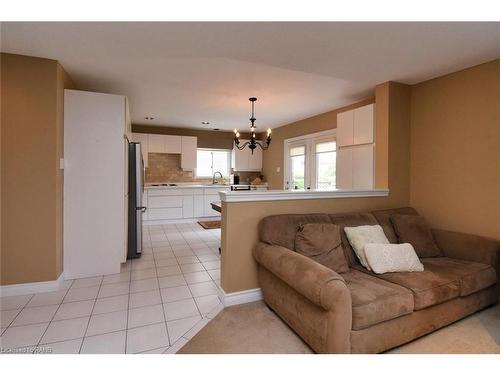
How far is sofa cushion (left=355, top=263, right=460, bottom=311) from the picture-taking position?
75.4 inches

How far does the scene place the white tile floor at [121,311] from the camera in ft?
6.23

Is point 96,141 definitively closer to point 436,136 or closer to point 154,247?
point 154,247

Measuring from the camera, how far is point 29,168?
2686mm

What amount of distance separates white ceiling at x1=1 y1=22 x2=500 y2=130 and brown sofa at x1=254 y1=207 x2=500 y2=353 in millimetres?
1578

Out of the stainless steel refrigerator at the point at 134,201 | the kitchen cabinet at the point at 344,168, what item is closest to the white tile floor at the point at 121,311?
the stainless steel refrigerator at the point at 134,201

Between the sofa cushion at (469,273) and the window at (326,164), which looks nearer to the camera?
the sofa cushion at (469,273)

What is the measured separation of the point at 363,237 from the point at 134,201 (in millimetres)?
3119

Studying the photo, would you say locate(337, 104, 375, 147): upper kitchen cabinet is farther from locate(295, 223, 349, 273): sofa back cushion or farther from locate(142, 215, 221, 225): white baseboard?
locate(142, 215, 221, 225): white baseboard

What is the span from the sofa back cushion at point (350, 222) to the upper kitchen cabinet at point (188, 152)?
193 inches

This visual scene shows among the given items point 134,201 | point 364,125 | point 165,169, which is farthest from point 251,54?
point 165,169

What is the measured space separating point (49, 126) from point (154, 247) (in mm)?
2399

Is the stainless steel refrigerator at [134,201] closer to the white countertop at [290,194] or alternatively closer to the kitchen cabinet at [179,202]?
the white countertop at [290,194]
